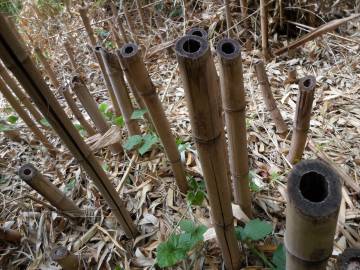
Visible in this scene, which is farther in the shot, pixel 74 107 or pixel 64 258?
pixel 74 107

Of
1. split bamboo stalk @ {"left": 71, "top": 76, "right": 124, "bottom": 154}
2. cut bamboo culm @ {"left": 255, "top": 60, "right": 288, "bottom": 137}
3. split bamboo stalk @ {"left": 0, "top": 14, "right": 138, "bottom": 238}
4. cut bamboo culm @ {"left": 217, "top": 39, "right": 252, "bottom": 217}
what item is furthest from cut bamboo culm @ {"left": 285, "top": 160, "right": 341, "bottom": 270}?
split bamboo stalk @ {"left": 71, "top": 76, "right": 124, "bottom": 154}

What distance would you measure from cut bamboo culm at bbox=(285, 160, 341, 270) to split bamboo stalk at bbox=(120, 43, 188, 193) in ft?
1.74

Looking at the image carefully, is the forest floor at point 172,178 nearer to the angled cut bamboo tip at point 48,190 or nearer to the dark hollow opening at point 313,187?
the angled cut bamboo tip at point 48,190

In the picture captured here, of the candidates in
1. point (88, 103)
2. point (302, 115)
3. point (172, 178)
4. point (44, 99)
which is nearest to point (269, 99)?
point (302, 115)

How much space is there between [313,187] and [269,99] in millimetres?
867

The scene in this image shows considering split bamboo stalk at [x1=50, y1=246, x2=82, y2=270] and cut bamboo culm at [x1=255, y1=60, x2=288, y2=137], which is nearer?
split bamboo stalk at [x1=50, y1=246, x2=82, y2=270]

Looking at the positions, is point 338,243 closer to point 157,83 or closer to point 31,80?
point 31,80

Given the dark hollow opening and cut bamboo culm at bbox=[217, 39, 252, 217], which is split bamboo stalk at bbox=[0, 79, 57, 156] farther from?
the dark hollow opening

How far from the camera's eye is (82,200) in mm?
1237

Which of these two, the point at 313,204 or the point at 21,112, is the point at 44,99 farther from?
the point at 21,112

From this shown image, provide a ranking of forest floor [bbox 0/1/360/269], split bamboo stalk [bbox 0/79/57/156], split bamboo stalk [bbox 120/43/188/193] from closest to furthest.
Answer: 1. split bamboo stalk [bbox 120/43/188/193]
2. forest floor [bbox 0/1/360/269]
3. split bamboo stalk [bbox 0/79/57/156]

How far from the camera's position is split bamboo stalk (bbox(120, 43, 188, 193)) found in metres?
0.80

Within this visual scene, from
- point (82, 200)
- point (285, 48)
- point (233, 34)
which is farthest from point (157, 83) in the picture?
point (82, 200)

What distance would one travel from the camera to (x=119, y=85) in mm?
1153
